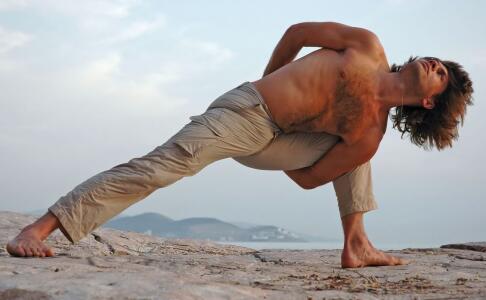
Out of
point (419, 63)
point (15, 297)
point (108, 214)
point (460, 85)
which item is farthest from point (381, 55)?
point (15, 297)

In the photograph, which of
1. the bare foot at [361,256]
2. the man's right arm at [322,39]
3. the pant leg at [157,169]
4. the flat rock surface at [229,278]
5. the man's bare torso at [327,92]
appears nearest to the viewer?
the flat rock surface at [229,278]

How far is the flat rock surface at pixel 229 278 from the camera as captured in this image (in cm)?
219

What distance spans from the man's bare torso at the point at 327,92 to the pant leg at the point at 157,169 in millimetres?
132

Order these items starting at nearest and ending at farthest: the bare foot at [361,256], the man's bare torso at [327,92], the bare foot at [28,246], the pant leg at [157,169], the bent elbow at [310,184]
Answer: the bare foot at [28,246] < the pant leg at [157,169] < the man's bare torso at [327,92] < the bare foot at [361,256] < the bent elbow at [310,184]

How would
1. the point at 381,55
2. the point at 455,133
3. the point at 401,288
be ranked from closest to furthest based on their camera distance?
the point at 401,288, the point at 381,55, the point at 455,133

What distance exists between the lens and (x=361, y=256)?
3.73 m

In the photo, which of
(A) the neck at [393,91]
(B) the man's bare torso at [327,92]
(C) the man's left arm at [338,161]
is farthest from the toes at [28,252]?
(A) the neck at [393,91]

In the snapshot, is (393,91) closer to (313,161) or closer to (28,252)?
(313,161)

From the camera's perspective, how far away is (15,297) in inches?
85.7

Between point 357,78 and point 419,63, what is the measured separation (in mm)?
358

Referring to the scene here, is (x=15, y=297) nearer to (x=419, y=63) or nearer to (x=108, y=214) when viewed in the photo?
(x=108, y=214)

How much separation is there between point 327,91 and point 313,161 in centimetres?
51

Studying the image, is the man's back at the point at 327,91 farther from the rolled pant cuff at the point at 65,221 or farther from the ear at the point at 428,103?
the rolled pant cuff at the point at 65,221

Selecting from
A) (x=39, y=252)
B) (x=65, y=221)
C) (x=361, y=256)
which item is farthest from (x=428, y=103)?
(x=39, y=252)
